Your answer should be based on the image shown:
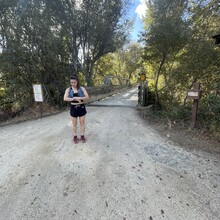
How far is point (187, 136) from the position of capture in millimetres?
4195

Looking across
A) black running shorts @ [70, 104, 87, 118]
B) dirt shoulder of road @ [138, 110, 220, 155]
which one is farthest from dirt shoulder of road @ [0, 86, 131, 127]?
dirt shoulder of road @ [138, 110, 220, 155]

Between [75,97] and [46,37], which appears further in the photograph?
[46,37]

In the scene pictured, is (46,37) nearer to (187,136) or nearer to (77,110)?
(77,110)

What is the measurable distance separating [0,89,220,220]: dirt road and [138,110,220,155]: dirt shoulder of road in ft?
0.93

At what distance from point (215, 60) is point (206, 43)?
810 millimetres

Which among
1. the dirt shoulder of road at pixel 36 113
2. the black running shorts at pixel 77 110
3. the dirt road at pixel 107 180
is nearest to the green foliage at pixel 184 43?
the dirt road at pixel 107 180

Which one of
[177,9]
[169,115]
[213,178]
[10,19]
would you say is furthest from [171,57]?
[10,19]

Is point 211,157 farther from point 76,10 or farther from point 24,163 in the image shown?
point 76,10

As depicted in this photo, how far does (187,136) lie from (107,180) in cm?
278

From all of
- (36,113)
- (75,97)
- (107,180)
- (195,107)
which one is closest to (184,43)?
(195,107)

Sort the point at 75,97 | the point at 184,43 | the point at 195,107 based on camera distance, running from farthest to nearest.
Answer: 1. the point at 184,43
2. the point at 195,107
3. the point at 75,97

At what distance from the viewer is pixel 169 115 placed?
5.70 m

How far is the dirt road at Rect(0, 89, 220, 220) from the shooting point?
6.00ft

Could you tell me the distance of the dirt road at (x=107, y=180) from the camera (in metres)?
1.83
